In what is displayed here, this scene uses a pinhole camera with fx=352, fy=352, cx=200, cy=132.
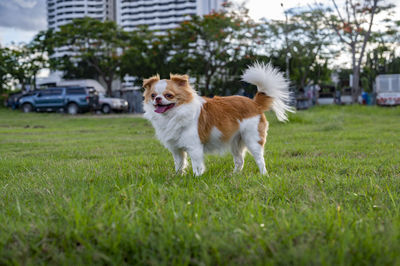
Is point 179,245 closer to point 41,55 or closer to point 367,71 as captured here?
point 41,55

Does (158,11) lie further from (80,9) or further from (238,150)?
(238,150)

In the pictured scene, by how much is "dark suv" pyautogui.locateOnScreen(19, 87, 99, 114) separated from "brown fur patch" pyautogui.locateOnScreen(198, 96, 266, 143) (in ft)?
69.2

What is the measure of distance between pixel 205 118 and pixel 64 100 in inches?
872

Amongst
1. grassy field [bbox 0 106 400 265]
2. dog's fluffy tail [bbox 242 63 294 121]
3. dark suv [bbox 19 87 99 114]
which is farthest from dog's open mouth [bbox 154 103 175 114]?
dark suv [bbox 19 87 99 114]

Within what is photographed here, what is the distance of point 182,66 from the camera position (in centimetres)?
2853

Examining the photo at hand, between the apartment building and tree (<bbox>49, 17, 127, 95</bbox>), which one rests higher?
the apartment building

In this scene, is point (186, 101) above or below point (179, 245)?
above

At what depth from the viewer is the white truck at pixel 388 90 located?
2386cm

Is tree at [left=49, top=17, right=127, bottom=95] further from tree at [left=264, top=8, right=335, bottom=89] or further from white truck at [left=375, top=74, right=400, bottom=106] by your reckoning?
white truck at [left=375, top=74, right=400, bottom=106]

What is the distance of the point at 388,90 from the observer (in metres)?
24.4

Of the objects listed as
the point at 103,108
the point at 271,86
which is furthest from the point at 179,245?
the point at 103,108

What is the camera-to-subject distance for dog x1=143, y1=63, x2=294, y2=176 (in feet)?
12.9

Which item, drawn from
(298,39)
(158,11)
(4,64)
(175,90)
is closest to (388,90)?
(298,39)

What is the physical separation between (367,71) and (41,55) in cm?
3470
